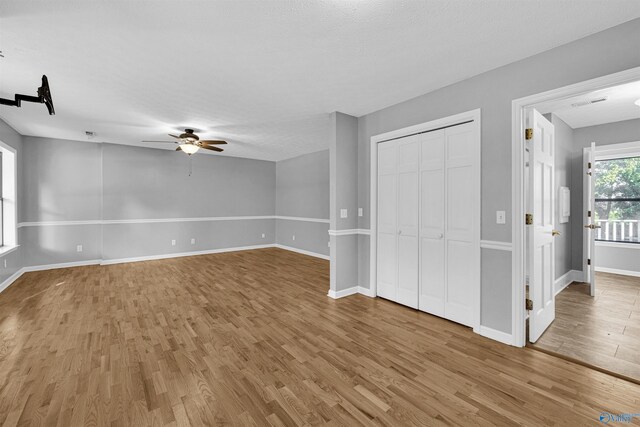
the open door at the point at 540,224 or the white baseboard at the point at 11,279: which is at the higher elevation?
the open door at the point at 540,224

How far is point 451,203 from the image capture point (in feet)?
9.88

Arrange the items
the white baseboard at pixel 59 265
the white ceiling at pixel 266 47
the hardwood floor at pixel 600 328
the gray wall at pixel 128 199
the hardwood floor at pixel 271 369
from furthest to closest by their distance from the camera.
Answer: the gray wall at pixel 128 199 < the white baseboard at pixel 59 265 < the hardwood floor at pixel 600 328 < the white ceiling at pixel 266 47 < the hardwood floor at pixel 271 369

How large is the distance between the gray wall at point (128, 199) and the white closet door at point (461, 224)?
6.18 meters

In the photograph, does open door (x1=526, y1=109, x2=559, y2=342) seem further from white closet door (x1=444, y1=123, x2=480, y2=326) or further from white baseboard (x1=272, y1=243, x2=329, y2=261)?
white baseboard (x1=272, y1=243, x2=329, y2=261)

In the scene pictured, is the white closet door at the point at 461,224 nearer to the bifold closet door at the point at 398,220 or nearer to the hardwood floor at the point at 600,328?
the bifold closet door at the point at 398,220

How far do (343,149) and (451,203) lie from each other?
5.45 ft

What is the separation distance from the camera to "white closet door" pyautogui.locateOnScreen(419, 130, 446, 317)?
3.10 m

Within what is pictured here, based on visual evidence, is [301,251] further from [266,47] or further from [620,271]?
[620,271]

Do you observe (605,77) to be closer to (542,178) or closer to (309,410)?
(542,178)

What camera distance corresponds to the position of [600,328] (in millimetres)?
2822

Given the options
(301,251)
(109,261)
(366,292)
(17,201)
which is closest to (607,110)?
(366,292)

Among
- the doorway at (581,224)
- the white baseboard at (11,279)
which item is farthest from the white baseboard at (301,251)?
the white baseboard at (11,279)

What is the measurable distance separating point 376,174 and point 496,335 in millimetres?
2299

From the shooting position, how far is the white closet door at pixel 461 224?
2809mm
